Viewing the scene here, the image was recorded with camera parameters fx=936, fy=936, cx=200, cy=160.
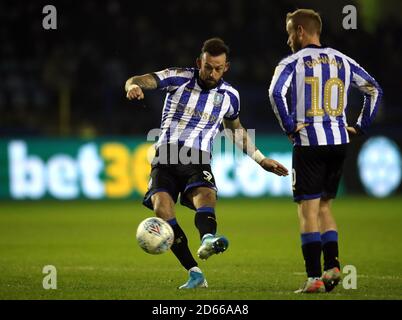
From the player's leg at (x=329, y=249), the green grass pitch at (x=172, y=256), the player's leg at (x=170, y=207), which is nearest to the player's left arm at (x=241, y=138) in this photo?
the player's leg at (x=170, y=207)

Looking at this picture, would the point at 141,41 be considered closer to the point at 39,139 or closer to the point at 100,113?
the point at 100,113

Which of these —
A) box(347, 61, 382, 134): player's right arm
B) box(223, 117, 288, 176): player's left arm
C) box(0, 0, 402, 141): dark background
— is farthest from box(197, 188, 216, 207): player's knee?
box(0, 0, 402, 141): dark background

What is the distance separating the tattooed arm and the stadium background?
8.67 meters

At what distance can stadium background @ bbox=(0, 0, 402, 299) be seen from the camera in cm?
1783

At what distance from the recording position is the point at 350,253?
10492mm

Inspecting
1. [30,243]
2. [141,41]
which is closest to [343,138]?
[30,243]

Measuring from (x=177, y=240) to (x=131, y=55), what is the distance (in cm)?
1230

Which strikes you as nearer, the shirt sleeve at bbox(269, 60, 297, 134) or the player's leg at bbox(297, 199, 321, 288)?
the shirt sleeve at bbox(269, 60, 297, 134)

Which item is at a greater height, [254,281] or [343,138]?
[343,138]

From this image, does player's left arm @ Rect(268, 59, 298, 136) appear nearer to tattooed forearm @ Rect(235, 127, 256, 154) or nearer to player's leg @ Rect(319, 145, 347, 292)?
player's leg @ Rect(319, 145, 347, 292)

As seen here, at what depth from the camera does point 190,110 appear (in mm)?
7750

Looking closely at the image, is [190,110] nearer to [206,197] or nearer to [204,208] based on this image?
[206,197]

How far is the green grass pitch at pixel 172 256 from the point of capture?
7281mm

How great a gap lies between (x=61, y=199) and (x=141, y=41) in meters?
3.99
